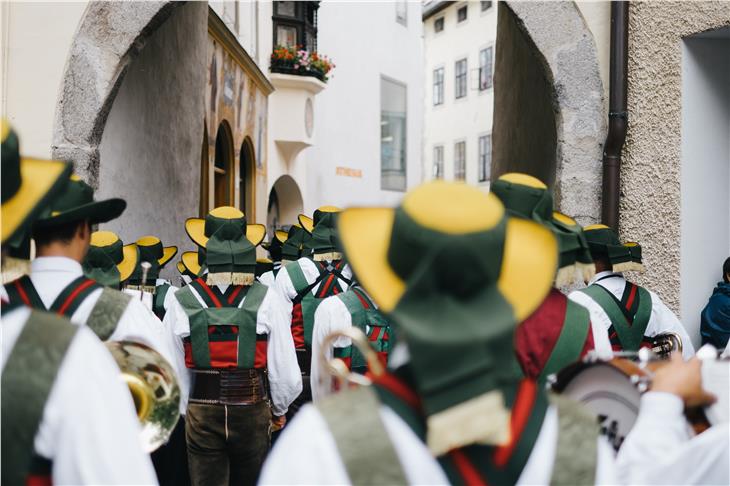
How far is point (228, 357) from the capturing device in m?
4.89

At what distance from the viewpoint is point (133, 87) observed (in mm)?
8984

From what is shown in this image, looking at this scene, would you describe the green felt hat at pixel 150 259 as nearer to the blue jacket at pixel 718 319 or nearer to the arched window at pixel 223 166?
the blue jacket at pixel 718 319

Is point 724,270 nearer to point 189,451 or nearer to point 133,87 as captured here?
point 189,451

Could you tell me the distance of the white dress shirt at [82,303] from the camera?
2.79 meters

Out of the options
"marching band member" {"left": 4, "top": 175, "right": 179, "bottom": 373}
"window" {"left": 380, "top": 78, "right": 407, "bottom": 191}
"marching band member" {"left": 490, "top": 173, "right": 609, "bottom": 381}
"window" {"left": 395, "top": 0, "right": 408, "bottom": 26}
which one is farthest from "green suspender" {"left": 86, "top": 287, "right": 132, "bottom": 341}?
"window" {"left": 395, "top": 0, "right": 408, "bottom": 26}

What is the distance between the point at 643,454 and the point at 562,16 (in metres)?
4.87

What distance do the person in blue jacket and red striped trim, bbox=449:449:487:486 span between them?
4675 mm

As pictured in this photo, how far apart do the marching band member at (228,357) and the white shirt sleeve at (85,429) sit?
9.85ft

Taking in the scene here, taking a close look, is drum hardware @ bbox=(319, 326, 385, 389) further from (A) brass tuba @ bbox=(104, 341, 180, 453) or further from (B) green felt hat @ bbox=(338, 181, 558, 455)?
(A) brass tuba @ bbox=(104, 341, 180, 453)

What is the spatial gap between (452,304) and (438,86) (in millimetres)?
30413

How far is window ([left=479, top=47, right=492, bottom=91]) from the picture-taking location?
89.8 ft

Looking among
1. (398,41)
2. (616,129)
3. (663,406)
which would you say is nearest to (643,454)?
(663,406)

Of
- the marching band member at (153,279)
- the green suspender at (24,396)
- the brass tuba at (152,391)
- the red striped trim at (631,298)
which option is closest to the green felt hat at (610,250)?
the red striped trim at (631,298)

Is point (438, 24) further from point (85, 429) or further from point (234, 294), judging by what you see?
point (85, 429)
